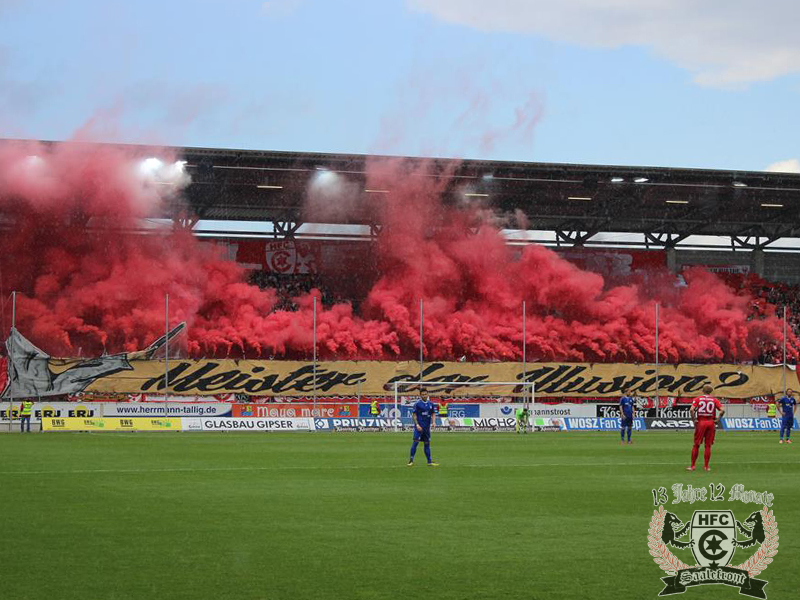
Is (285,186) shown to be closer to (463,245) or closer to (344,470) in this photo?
(463,245)

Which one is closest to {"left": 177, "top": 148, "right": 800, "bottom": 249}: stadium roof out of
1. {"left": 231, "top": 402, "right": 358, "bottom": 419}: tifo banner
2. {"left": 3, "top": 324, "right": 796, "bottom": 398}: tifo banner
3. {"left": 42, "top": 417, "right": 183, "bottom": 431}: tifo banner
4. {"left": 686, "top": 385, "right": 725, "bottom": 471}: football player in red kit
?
{"left": 3, "top": 324, "right": 796, "bottom": 398}: tifo banner

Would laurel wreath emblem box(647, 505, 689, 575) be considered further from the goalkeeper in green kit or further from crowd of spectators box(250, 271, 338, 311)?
crowd of spectators box(250, 271, 338, 311)

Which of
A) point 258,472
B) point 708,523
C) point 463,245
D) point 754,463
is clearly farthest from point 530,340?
point 708,523

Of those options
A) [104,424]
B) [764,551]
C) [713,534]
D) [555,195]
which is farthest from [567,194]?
[713,534]

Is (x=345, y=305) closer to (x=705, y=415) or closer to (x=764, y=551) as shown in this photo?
(x=705, y=415)

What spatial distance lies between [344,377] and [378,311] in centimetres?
927

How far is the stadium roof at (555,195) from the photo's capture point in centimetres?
6278

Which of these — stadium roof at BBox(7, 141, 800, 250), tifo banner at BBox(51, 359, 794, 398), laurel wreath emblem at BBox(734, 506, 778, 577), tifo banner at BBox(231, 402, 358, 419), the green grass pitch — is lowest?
the green grass pitch

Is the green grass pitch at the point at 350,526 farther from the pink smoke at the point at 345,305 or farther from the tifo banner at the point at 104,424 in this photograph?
the pink smoke at the point at 345,305

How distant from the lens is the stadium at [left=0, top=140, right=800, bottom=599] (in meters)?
42.6

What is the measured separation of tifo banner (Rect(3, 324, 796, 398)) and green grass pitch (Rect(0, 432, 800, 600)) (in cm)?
2635

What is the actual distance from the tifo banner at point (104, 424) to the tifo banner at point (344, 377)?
11.8 ft

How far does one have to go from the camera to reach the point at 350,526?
14.7m

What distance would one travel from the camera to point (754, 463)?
27.4 meters
